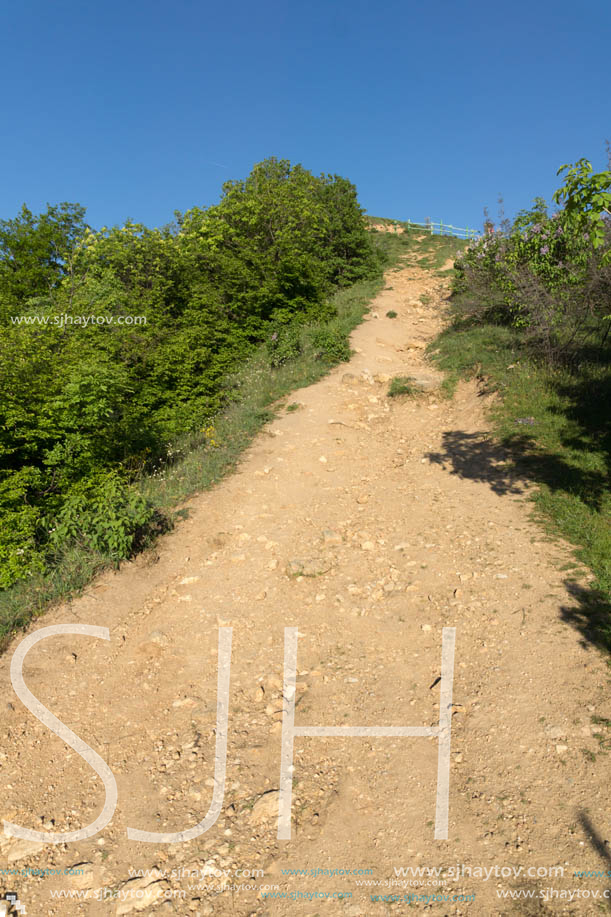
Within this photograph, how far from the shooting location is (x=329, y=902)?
9.73 feet

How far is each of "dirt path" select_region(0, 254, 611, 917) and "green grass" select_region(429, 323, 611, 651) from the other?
244 mm

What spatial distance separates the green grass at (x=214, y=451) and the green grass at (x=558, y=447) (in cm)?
393

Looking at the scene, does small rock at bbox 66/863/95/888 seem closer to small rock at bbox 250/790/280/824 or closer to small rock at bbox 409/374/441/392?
small rock at bbox 250/790/280/824

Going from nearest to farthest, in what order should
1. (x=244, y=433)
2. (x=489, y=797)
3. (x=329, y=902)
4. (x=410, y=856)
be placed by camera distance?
(x=329, y=902) < (x=410, y=856) < (x=489, y=797) < (x=244, y=433)

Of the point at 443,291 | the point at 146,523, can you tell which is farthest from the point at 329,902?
the point at 443,291

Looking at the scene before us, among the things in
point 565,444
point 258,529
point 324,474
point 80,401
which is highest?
point 80,401

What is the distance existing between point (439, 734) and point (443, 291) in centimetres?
2090

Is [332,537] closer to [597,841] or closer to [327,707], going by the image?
[327,707]

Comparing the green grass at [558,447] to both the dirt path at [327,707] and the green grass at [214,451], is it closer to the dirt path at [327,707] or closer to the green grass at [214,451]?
the dirt path at [327,707]

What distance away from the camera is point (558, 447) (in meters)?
8.13

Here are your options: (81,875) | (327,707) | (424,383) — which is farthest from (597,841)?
(424,383)

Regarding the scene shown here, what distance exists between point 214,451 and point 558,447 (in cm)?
617

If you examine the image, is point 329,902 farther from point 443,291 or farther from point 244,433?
point 443,291

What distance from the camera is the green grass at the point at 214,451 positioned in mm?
6049
